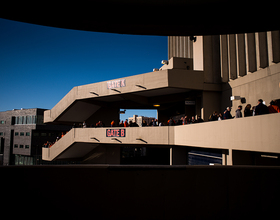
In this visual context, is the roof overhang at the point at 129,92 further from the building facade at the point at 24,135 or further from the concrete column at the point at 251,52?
the building facade at the point at 24,135

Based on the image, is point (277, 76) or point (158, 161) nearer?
point (277, 76)

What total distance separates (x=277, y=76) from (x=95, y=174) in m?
13.8

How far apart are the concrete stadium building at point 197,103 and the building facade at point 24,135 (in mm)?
20660

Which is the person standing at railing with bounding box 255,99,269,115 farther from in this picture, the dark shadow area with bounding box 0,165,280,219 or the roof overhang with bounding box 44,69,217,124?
the roof overhang with bounding box 44,69,217,124

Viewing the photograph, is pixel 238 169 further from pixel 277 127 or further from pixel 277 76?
pixel 277 76

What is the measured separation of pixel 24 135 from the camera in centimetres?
4725

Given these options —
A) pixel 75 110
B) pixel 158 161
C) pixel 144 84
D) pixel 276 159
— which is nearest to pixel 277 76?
pixel 276 159

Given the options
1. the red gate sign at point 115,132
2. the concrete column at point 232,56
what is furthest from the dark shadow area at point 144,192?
the red gate sign at point 115,132

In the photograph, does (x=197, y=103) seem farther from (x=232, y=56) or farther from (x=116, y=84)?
(x=116, y=84)

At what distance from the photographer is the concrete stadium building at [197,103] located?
10.8 m

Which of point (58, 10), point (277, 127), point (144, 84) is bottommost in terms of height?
point (277, 127)

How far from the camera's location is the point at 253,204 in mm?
3119

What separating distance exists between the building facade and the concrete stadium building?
2066 centimetres

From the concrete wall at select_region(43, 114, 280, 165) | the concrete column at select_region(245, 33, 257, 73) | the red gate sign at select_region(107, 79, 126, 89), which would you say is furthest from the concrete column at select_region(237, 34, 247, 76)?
the red gate sign at select_region(107, 79, 126, 89)
